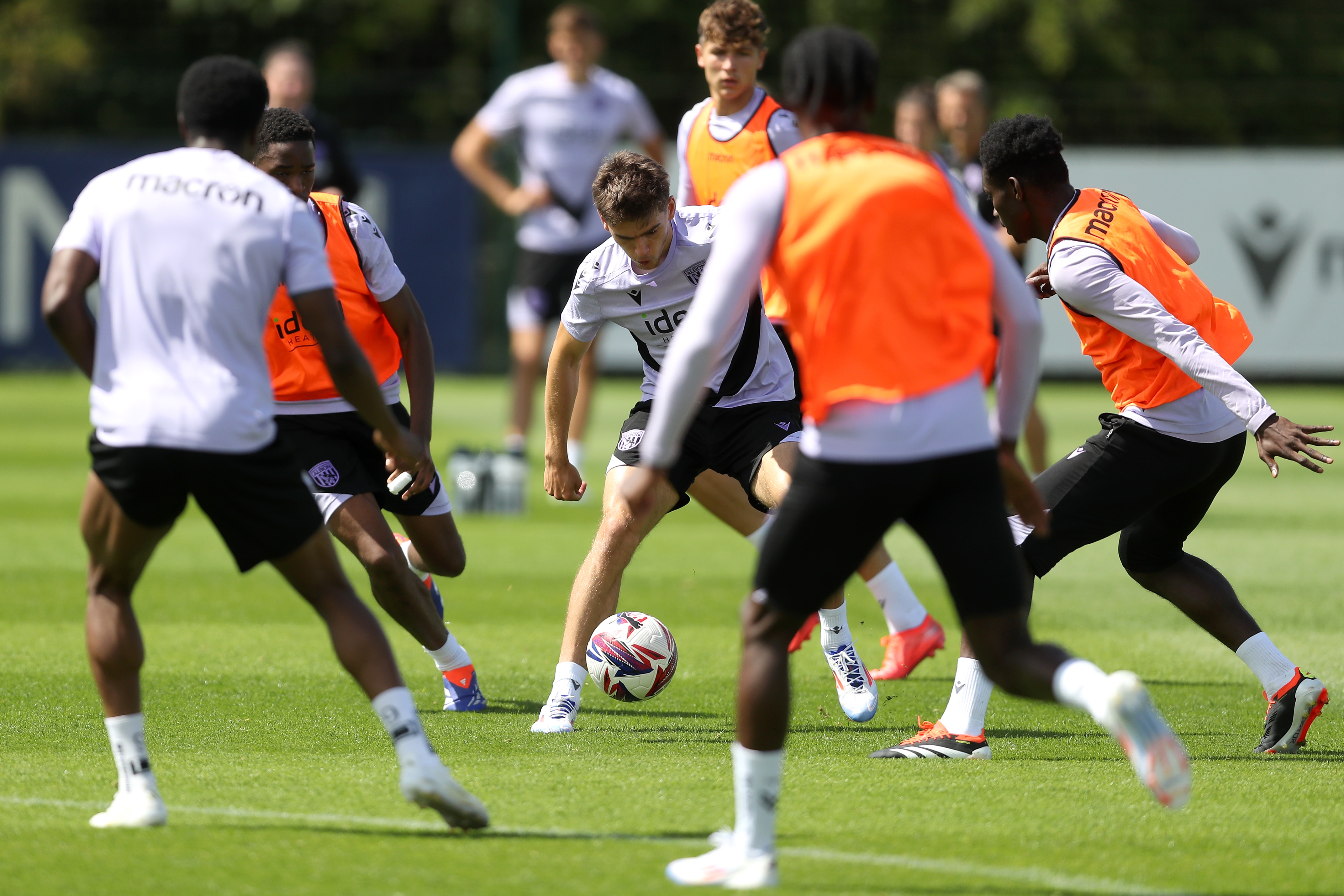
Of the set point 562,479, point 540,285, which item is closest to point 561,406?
point 562,479

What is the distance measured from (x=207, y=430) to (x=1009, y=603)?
212 cm

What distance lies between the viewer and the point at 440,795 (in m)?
4.48

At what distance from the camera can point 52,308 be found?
4.54m

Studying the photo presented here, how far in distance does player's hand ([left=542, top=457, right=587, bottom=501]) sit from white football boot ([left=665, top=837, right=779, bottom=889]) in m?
2.35

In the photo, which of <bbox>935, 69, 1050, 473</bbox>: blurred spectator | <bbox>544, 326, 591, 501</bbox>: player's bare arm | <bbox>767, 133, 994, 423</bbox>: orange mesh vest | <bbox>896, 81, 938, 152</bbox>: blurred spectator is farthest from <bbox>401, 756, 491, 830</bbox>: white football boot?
<bbox>896, 81, 938, 152</bbox>: blurred spectator

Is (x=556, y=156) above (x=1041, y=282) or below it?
below

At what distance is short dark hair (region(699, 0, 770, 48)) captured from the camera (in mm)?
8305

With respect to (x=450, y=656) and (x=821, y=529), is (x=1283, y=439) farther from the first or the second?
(x=450, y=656)

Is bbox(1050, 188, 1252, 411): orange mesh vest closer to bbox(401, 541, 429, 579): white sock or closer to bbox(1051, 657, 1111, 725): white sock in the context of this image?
bbox(1051, 657, 1111, 725): white sock

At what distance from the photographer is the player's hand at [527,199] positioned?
1421 cm

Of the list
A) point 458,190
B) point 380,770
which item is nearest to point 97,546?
point 380,770

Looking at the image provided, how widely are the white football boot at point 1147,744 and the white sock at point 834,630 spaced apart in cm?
265

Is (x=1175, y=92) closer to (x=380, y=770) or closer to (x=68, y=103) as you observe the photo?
(x=68, y=103)

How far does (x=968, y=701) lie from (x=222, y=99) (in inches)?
124
